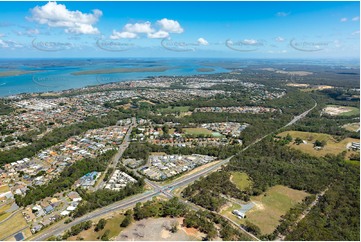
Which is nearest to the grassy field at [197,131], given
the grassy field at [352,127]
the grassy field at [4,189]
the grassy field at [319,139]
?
the grassy field at [319,139]

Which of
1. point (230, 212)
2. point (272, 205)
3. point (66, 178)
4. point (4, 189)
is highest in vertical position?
point (66, 178)

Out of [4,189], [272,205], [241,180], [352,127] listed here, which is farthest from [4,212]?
[352,127]

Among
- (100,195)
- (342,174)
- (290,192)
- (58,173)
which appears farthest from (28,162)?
(342,174)

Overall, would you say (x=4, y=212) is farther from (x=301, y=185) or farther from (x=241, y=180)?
(x=301, y=185)

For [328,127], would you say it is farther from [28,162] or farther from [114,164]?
[28,162]

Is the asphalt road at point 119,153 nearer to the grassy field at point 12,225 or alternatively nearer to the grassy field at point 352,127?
the grassy field at point 12,225

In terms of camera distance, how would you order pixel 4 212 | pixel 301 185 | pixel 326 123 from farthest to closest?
pixel 326 123
pixel 301 185
pixel 4 212
